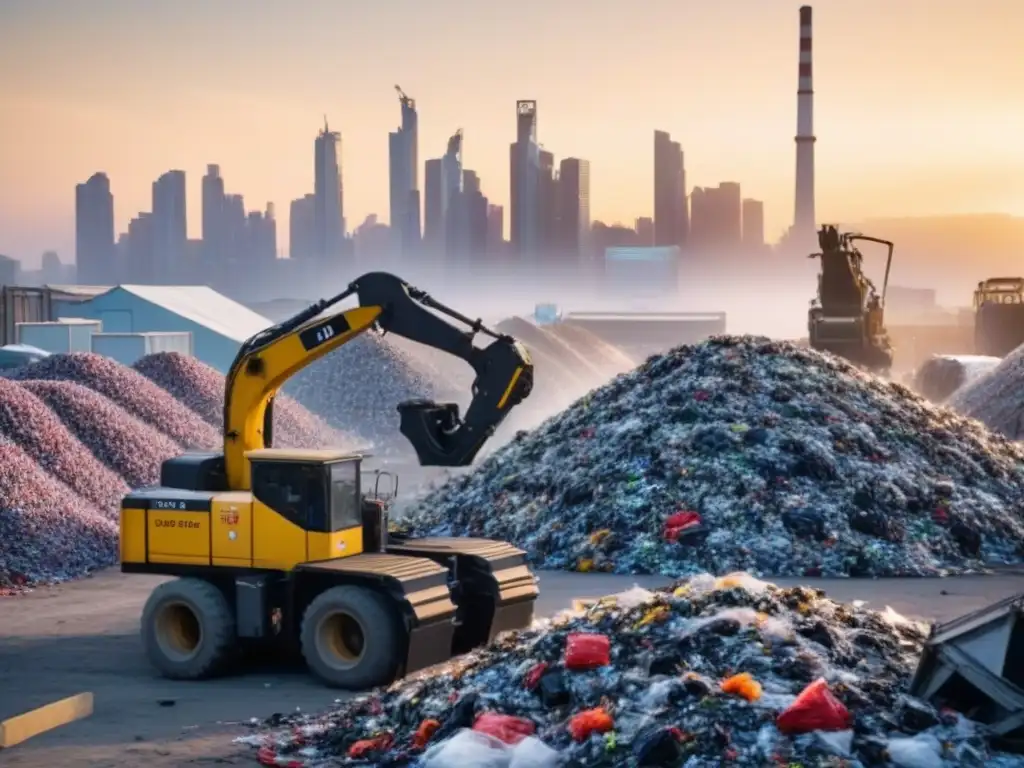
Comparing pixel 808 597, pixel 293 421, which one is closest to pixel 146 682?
pixel 808 597

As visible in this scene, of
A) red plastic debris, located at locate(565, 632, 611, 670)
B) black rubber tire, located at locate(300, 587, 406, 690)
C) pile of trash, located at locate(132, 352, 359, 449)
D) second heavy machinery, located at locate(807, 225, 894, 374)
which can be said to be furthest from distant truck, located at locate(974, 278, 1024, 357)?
red plastic debris, located at locate(565, 632, 611, 670)

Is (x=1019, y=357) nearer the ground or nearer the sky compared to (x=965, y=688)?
nearer the sky

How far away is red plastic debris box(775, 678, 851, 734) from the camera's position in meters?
8.80

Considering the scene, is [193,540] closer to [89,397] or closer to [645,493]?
[645,493]

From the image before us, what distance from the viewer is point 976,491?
21.5 m

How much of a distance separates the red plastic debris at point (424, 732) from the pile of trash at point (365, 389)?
29524 mm

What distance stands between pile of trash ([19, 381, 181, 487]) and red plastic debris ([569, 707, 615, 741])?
15.7 metres

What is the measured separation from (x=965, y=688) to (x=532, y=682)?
296 centimetres

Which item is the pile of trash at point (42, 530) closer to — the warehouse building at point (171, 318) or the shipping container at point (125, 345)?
the shipping container at point (125, 345)

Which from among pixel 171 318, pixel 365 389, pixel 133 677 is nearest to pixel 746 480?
pixel 133 677

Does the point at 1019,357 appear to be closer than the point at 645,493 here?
No

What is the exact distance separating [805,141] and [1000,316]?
68.4 meters

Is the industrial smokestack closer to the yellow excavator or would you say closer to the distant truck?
the distant truck

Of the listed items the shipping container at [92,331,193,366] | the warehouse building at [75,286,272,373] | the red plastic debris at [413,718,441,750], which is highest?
the warehouse building at [75,286,272,373]
